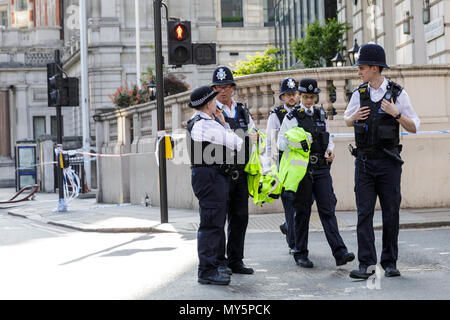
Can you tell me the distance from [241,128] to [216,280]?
1.63 metres

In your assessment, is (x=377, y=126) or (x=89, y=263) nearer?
(x=377, y=126)

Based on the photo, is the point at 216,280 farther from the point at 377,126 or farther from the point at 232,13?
the point at 232,13

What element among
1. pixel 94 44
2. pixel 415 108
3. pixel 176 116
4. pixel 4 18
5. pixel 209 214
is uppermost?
pixel 4 18

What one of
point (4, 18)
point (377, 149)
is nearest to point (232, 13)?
point (4, 18)

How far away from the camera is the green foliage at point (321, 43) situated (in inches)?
1121

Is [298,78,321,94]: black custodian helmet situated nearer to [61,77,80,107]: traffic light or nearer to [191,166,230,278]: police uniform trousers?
[191,166,230,278]: police uniform trousers

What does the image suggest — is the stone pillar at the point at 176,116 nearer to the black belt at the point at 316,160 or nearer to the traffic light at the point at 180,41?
the traffic light at the point at 180,41

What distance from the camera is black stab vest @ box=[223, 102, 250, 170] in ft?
26.2

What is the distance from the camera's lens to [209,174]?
7.64 meters

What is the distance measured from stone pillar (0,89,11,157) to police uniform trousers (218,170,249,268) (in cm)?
4847

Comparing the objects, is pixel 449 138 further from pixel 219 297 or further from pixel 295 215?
pixel 219 297

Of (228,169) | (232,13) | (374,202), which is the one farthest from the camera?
(232,13)

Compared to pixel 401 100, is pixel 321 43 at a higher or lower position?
higher
